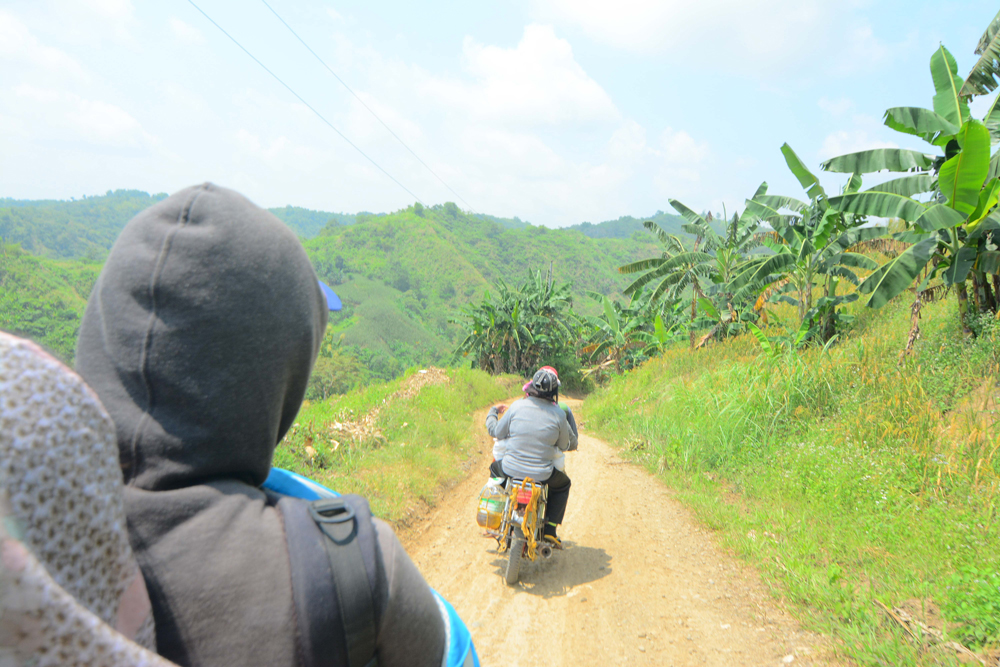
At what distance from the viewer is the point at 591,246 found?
130250mm

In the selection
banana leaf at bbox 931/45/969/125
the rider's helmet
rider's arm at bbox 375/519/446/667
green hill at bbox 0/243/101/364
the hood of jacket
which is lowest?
green hill at bbox 0/243/101/364

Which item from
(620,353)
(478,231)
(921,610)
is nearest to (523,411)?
(921,610)

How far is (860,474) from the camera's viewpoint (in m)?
5.44

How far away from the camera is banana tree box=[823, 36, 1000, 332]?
24.2 feet

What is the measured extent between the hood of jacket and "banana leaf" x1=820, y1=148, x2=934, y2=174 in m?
10.5

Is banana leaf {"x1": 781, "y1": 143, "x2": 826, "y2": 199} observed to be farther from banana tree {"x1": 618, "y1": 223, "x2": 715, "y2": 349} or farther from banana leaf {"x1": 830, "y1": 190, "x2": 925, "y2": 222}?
banana tree {"x1": 618, "y1": 223, "x2": 715, "y2": 349}

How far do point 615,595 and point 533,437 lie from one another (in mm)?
1412

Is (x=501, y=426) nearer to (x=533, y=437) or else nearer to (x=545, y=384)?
(x=533, y=437)

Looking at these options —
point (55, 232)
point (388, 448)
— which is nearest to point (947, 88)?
point (388, 448)

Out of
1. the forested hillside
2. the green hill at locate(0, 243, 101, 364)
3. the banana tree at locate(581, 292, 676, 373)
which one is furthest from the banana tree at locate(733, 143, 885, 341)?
the forested hillside

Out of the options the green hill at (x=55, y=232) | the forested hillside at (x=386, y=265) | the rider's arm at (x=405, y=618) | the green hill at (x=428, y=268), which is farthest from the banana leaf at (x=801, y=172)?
the green hill at (x=55, y=232)

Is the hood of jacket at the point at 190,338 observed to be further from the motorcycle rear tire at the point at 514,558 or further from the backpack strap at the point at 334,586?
the motorcycle rear tire at the point at 514,558

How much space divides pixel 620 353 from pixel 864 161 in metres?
12.3

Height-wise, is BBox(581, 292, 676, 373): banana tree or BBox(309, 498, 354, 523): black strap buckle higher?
BBox(309, 498, 354, 523): black strap buckle
